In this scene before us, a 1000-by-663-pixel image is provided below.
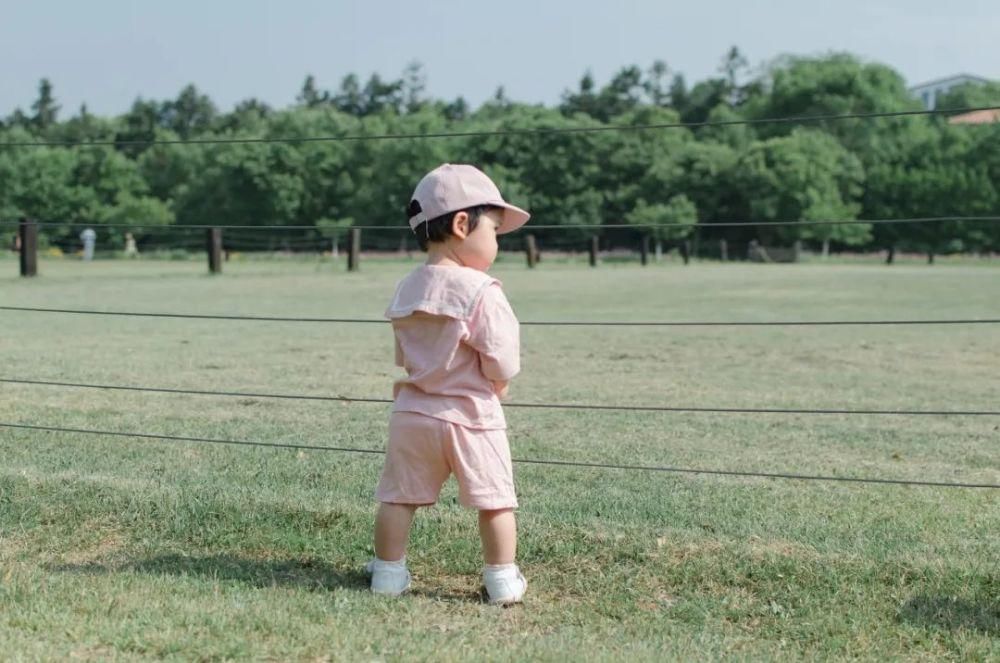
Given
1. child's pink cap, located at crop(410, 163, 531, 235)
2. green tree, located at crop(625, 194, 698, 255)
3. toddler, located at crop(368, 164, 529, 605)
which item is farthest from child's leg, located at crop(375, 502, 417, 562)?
green tree, located at crop(625, 194, 698, 255)

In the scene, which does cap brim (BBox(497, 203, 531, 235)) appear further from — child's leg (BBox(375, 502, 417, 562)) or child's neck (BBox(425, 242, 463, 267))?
child's leg (BBox(375, 502, 417, 562))

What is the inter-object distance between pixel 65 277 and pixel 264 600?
23445mm

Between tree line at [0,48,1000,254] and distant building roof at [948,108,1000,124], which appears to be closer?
tree line at [0,48,1000,254]

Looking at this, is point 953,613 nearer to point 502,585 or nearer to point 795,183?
point 502,585

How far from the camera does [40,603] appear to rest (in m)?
3.57

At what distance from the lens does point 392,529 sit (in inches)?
149

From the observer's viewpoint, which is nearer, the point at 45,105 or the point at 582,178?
the point at 582,178

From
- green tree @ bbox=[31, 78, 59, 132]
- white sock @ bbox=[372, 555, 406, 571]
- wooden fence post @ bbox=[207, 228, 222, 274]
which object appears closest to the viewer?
white sock @ bbox=[372, 555, 406, 571]

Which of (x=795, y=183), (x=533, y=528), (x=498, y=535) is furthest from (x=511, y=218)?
(x=795, y=183)

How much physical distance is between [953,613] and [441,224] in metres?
2.01

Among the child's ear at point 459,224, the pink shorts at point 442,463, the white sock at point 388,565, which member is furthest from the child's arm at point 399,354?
the white sock at point 388,565

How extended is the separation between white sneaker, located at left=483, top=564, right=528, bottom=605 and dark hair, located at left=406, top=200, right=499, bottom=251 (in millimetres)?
1049

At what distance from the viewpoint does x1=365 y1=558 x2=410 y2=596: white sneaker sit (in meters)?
3.80

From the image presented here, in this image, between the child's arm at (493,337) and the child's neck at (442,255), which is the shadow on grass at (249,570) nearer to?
the child's arm at (493,337)
